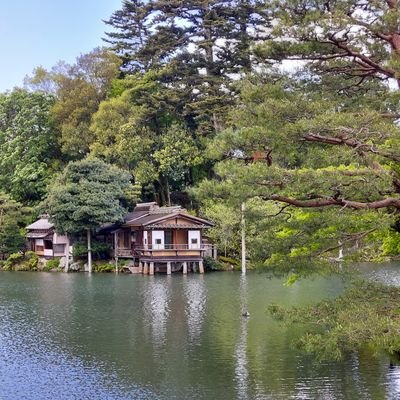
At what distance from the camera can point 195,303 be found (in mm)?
19047

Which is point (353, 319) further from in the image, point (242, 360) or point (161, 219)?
point (161, 219)

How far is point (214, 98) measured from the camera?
31656mm

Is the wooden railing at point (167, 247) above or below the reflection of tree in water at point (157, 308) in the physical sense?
above

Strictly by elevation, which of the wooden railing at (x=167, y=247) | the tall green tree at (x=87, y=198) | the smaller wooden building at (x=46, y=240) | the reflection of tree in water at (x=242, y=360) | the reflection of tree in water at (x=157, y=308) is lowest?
the reflection of tree in water at (x=242, y=360)

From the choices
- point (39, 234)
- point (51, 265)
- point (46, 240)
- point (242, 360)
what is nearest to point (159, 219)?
point (51, 265)

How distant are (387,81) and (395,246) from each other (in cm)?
440

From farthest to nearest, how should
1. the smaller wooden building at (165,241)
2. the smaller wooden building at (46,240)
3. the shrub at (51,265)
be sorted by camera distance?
the smaller wooden building at (46,240), the shrub at (51,265), the smaller wooden building at (165,241)

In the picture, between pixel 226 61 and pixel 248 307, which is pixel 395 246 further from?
pixel 226 61

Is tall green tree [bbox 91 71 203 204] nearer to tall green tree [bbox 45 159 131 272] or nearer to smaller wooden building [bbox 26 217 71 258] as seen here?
A: tall green tree [bbox 45 159 131 272]

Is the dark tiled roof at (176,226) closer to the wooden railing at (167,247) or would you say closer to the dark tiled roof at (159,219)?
the dark tiled roof at (159,219)

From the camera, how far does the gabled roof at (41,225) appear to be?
33406 millimetres

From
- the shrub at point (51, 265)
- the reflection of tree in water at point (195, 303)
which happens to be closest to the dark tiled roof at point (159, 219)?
the reflection of tree in water at point (195, 303)

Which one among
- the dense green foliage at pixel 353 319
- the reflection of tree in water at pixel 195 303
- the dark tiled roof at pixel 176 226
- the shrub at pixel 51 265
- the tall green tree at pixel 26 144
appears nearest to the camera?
the dense green foliage at pixel 353 319

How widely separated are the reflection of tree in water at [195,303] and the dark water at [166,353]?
0.04 m
